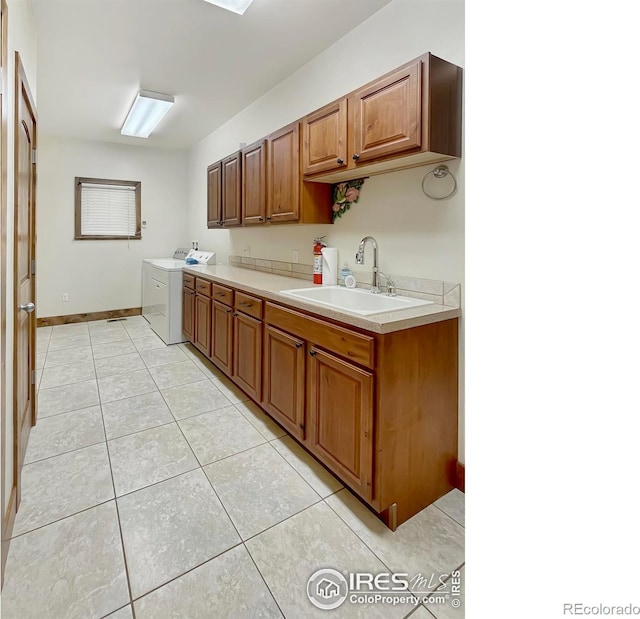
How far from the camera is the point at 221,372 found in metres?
3.40

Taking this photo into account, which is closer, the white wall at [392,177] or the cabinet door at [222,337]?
the white wall at [392,177]

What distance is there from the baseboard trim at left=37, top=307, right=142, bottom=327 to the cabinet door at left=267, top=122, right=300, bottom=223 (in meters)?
3.73

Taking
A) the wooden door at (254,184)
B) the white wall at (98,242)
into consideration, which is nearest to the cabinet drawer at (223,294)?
the wooden door at (254,184)

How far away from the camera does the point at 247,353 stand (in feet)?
8.84

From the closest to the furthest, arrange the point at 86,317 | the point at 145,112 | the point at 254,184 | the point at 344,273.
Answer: the point at 344,273 → the point at 254,184 → the point at 145,112 → the point at 86,317

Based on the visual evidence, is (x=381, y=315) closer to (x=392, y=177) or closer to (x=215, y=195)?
(x=392, y=177)

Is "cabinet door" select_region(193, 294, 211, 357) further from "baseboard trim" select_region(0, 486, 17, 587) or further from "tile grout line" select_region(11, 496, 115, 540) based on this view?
"baseboard trim" select_region(0, 486, 17, 587)

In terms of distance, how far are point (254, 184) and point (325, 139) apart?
3.59 ft

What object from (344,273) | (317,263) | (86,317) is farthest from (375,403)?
(86,317)

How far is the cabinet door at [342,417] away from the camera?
1.62m

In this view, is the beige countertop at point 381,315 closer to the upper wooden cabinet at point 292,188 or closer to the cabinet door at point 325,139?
the upper wooden cabinet at point 292,188

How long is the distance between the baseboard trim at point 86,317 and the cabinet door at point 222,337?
3014 mm
